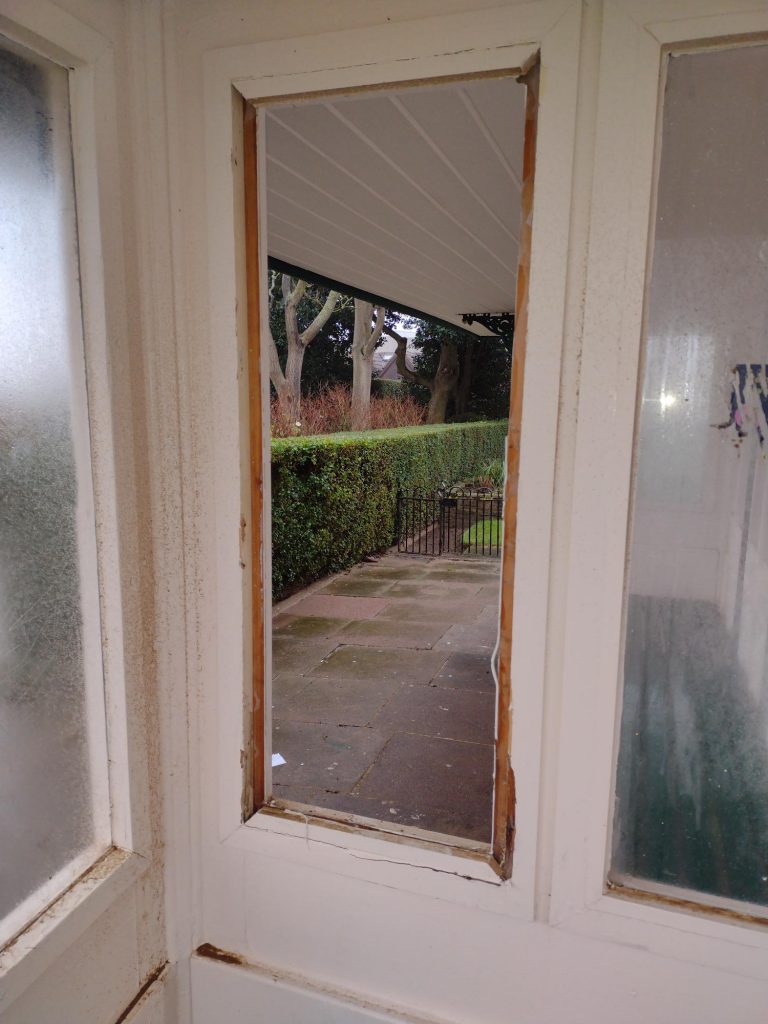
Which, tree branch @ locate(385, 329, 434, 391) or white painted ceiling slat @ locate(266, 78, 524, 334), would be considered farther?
tree branch @ locate(385, 329, 434, 391)

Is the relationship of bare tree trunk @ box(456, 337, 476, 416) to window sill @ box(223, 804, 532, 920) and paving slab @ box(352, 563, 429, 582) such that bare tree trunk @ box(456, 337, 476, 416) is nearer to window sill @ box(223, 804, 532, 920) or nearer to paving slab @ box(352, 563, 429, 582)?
paving slab @ box(352, 563, 429, 582)

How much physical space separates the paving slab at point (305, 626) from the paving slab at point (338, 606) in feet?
0.43

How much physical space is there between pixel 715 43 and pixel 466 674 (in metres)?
4.48

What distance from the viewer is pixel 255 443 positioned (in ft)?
6.29

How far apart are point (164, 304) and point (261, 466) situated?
0.51 m

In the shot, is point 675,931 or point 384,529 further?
point 384,529

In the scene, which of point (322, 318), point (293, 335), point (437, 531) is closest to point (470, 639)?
point (437, 531)

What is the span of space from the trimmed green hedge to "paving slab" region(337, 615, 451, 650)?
46.6 inches

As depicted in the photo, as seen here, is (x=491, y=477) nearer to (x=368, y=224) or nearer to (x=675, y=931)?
(x=368, y=224)

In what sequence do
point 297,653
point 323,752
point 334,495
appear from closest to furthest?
point 323,752
point 297,653
point 334,495

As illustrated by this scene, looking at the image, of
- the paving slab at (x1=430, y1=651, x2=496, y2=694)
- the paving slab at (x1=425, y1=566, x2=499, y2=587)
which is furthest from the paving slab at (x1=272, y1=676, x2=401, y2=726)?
the paving slab at (x1=425, y1=566, x2=499, y2=587)

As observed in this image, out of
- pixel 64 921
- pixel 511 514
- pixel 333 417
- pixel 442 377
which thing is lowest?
pixel 64 921

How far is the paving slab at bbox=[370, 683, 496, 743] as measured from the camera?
4.36m

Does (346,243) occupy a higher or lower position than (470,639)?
A: higher
